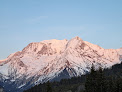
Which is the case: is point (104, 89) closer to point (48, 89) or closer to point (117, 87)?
point (117, 87)

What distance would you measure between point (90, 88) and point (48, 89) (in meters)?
16.0

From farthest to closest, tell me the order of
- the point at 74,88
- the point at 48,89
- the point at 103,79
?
1. the point at 74,88
2. the point at 48,89
3. the point at 103,79

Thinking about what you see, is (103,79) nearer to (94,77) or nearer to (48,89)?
(94,77)

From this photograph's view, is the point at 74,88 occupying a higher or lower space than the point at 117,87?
higher

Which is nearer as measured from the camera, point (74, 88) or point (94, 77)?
point (94, 77)

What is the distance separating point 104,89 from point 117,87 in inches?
175

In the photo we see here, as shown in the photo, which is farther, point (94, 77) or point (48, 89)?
point (48, 89)

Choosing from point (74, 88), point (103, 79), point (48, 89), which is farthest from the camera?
point (74, 88)

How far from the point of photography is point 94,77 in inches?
3152

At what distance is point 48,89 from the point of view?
8956 cm

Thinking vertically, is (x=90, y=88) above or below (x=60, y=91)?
below

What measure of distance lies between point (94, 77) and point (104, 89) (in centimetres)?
450

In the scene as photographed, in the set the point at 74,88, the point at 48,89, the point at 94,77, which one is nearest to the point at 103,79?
the point at 94,77

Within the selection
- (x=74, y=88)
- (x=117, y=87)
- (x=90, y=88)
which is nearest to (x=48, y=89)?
(x=90, y=88)
